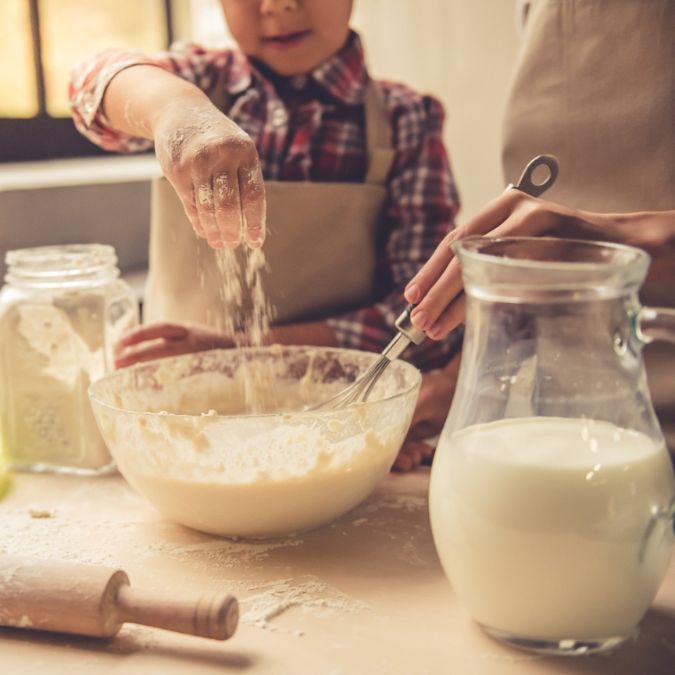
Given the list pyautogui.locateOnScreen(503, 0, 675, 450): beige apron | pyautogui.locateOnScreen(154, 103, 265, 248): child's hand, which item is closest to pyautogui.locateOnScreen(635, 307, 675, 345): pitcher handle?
pyautogui.locateOnScreen(154, 103, 265, 248): child's hand

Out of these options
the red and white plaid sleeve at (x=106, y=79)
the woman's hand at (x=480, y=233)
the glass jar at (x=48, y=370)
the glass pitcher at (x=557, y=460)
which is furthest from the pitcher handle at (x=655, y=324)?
the red and white plaid sleeve at (x=106, y=79)

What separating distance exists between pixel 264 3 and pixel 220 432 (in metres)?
0.69

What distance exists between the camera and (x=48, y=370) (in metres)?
1.00

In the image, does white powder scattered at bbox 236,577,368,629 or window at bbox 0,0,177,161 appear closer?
white powder scattered at bbox 236,577,368,629

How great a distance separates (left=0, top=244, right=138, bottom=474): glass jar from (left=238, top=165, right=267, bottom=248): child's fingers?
0.90ft

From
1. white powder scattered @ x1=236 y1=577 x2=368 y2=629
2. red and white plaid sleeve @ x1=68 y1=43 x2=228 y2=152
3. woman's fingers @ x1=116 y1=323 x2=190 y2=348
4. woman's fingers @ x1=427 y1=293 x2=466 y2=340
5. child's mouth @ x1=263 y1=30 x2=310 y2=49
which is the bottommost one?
white powder scattered @ x1=236 y1=577 x2=368 y2=629

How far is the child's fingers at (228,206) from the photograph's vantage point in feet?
2.61

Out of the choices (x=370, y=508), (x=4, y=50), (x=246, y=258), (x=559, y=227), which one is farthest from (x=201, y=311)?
(x=4, y=50)

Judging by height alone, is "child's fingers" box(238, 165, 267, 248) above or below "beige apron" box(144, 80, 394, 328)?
above

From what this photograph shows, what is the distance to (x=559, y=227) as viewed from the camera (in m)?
0.70

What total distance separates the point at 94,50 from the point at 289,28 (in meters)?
1.07

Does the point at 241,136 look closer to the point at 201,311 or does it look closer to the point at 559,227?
the point at 559,227

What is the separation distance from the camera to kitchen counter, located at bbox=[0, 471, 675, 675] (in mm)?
598

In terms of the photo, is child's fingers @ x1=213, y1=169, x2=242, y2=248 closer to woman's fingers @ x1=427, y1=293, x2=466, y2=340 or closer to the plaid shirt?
woman's fingers @ x1=427, y1=293, x2=466, y2=340
